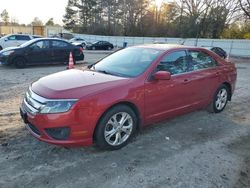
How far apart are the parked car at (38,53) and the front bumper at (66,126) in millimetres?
9465

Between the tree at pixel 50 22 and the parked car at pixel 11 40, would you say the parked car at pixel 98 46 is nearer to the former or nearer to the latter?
the parked car at pixel 11 40

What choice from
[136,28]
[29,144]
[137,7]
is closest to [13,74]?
[29,144]

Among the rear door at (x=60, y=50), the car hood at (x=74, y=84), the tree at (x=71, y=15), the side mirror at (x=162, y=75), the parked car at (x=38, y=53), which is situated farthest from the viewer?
the tree at (x=71, y=15)

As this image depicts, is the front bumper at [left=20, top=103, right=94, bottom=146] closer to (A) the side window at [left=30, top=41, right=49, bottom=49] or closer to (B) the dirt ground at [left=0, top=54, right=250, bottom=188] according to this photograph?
(B) the dirt ground at [left=0, top=54, right=250, bottom=188]

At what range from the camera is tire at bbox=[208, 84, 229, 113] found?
6.10m

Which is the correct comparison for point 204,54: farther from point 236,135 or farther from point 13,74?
point 13,74

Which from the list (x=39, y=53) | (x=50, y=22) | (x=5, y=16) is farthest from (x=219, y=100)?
(x=5, y=16)

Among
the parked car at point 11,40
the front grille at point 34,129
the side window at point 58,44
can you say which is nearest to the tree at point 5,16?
the parked car at point 11,40

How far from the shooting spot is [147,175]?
11.7ft

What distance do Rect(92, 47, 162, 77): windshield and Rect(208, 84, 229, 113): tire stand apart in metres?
2.01

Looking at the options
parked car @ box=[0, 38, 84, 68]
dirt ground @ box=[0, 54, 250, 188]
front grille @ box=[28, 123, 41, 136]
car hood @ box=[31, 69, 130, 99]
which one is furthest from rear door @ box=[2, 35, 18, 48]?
front grille @ box=[28, 123, 41, 136]

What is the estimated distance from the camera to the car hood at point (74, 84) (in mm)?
3776

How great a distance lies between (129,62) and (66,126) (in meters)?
1.80

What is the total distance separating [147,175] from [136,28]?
147ft
